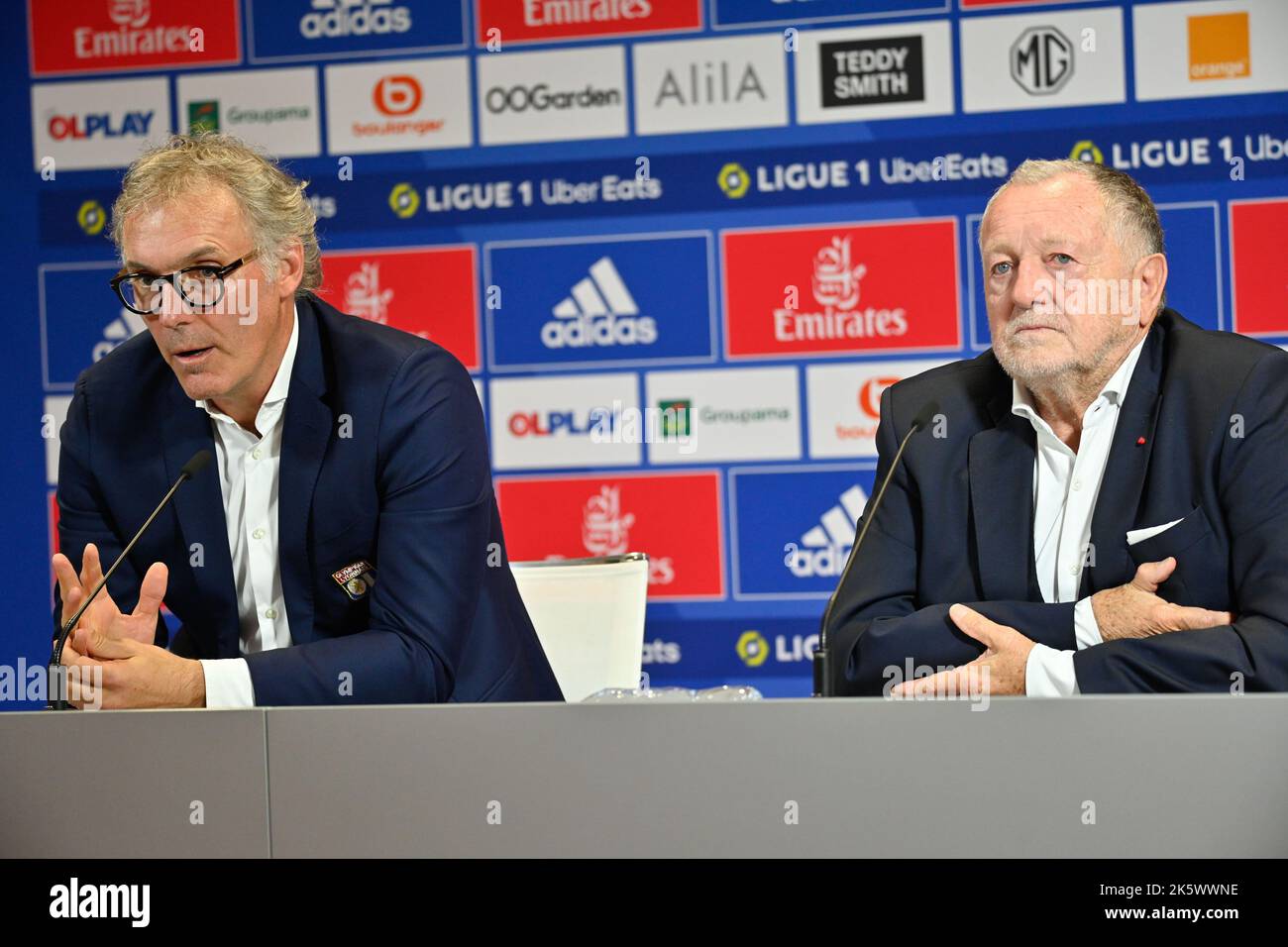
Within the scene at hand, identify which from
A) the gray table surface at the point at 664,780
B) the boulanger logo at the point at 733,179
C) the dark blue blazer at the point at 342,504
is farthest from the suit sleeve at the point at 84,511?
the boulanger logo at the point at 733,179

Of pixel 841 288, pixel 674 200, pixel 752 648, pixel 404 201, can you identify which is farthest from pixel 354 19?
pixel 752 648

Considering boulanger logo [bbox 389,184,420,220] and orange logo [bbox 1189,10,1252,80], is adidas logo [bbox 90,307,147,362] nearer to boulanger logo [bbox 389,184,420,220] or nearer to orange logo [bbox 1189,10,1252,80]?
boulanger logo [bbox 389,184,420,220]

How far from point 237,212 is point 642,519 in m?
2.49

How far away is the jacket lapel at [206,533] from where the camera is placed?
2.29m

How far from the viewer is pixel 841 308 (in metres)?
4.47

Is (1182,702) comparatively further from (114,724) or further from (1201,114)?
(1201,114)

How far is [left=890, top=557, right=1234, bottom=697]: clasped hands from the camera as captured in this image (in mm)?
2012

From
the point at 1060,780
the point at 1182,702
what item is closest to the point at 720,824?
the point at 1060,780

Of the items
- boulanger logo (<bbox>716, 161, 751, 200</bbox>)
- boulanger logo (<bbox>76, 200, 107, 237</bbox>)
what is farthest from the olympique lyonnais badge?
boulanger logo (<bbox>76, 200, 107, 237</bbox>)

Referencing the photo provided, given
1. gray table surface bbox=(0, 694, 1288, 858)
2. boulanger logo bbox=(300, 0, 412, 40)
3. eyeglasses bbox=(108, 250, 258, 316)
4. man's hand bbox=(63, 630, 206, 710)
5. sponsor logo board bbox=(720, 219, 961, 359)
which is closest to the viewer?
gray table surface bbox=(0, 694, 1288, 858)

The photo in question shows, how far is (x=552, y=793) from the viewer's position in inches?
52.6

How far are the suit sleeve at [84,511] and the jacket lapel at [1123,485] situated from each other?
1580 mm

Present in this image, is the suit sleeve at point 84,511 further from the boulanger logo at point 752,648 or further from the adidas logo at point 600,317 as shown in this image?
the boulanger logo at point 752,648

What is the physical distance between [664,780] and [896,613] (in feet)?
3.58
